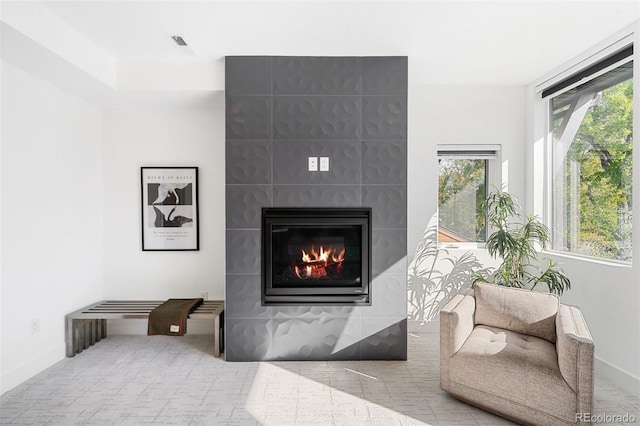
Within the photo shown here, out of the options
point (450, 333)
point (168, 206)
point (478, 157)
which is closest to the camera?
point (450, 333)

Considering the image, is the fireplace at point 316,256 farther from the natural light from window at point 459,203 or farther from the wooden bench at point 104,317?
the natural light from window at point 459,203

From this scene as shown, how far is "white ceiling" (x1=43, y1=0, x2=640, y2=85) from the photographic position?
8.63 feet

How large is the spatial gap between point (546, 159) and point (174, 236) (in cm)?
386

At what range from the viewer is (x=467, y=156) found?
14.0 ft

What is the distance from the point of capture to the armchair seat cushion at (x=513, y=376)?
224cm

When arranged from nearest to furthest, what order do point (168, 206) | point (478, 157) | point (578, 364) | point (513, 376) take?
point (578, 364), point (513, 376), point (168, 206), point (478, 157)

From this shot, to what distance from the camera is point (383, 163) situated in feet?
11.1

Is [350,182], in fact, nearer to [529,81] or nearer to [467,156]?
[467,156]

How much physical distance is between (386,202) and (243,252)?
1275mm

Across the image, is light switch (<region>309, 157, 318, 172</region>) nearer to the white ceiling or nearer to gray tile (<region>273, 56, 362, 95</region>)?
gray tile (<region>273, 56, 362, 95</region>)

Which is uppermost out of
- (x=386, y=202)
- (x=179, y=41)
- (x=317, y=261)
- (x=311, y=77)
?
(x=179, y=41)

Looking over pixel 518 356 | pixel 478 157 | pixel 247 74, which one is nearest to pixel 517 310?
pixel 518 356

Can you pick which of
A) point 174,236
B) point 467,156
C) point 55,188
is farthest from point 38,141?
point 467,156

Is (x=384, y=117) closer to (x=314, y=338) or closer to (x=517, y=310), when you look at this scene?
(x=517, y=310)
